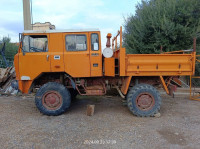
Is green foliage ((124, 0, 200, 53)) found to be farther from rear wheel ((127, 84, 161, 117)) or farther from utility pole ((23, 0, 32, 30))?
utility pole ((23, 0, 32, 30))

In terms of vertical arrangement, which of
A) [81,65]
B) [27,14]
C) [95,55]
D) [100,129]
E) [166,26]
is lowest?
[100,129]

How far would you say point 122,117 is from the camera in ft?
14.8

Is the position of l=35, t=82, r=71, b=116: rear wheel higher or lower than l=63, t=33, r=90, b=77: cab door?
lower

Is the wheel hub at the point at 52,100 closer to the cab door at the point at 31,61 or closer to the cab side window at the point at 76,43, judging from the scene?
the cab door at the point at 31,61

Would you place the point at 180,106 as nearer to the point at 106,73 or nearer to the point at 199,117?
the point at 199,117

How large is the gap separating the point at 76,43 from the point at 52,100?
1900 millimetres

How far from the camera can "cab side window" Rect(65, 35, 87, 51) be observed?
459 centimetres

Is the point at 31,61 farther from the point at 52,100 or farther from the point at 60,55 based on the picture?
the point at 52,100

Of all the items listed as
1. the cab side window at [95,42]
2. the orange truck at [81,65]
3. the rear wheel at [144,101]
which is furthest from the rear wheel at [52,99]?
the rear wheel at [144,101]

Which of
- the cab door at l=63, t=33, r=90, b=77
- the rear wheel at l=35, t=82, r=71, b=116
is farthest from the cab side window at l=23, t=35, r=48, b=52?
the rear wheel at l=35, t=82, r=71, b=116

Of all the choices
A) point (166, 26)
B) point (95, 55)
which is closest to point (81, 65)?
point (95, 55)

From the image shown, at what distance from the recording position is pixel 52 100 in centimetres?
458

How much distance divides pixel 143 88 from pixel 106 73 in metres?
1.21

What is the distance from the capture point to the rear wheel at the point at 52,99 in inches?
179
